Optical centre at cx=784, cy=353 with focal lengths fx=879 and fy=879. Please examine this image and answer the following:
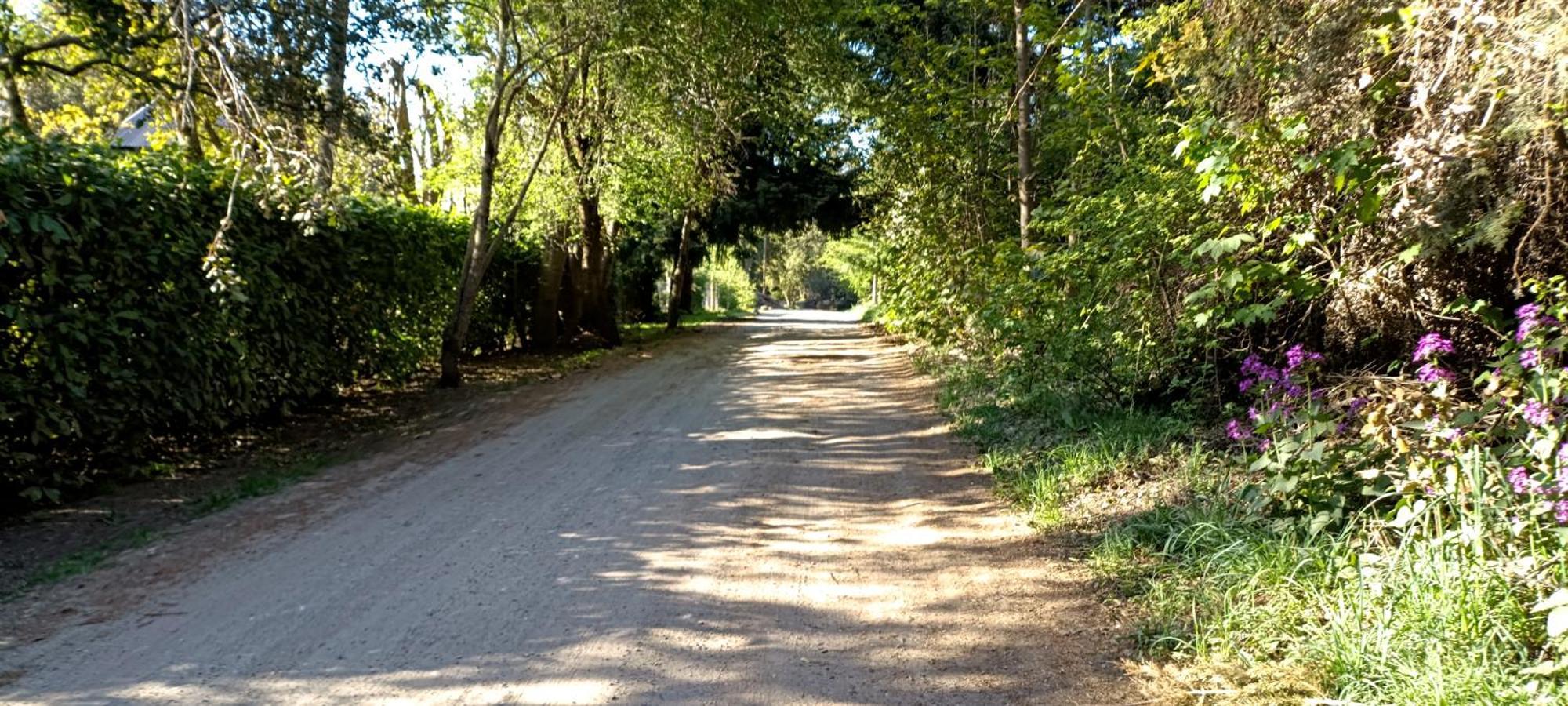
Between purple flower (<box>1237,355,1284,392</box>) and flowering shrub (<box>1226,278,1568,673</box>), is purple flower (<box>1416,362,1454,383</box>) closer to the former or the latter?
flowering shrub (<box>1226,278,1568,673</box>)

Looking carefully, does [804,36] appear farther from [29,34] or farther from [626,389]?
[29,34]

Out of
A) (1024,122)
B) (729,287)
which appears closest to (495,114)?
(1024,122)

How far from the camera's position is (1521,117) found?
3.57m

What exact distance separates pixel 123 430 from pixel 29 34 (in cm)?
542

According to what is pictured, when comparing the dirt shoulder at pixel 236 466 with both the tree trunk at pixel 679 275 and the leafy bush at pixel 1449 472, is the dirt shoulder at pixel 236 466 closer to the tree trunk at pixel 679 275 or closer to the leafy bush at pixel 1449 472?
the leafy bush at pixel 1449 472

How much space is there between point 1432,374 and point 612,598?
404cm

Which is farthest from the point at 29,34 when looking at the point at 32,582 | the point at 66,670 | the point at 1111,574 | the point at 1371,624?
the point at 1371,624

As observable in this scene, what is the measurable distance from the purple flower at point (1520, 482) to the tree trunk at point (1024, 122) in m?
7.58

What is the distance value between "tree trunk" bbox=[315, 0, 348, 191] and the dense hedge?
2.43ft

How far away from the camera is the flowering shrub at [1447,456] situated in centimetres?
309

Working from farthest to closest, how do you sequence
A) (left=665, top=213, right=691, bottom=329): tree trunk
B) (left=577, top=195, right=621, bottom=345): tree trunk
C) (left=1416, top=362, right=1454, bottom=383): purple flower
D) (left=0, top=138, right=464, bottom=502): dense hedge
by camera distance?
(left=665, top=213, right=691, bottom=329): tree trunk, (left=577, top=195, right=621, bottom=345): tree trunk, (left=0, top=138, right=464, bottom=502): dense hedge, (left=1416, top=362, right=1454, bottom=383): purple flower

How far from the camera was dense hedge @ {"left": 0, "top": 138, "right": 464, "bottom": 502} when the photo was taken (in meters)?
5.46

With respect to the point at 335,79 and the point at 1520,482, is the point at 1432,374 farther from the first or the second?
the point at 335,79

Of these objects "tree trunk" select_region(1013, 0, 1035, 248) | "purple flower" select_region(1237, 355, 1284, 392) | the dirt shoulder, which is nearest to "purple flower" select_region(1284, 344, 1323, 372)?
"purple flower" select_region(1237, 355, 1284, 392)
